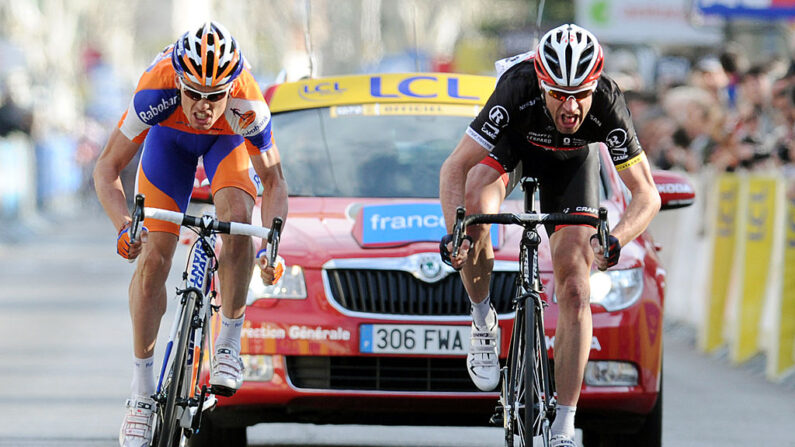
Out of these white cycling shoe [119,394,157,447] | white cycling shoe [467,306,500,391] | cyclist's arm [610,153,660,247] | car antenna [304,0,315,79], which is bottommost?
white cycling shoe [119,394,157,447]

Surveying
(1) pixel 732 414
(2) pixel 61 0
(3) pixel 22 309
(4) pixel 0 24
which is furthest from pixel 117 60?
(1) pixel 732 414

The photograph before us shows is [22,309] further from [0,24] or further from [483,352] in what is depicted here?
[0,24]

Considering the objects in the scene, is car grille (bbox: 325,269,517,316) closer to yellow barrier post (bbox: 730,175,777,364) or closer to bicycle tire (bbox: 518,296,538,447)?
bicycle tire (bbox: 518,296,538,447)

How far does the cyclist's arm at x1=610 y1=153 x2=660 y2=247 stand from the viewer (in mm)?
6496

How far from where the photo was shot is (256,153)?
6941 millimetres

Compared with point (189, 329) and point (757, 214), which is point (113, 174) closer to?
point (189, 329)

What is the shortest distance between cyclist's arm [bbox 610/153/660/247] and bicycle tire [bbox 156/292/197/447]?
1706 mm

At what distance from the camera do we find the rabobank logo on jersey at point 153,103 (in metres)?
6.68

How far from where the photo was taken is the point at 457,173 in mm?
6695

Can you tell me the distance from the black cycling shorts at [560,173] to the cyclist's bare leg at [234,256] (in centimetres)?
103

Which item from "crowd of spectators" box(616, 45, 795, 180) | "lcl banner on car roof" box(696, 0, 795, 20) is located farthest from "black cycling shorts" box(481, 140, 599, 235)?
"lcl banner on car roof" box(696, 0, 795, 20)

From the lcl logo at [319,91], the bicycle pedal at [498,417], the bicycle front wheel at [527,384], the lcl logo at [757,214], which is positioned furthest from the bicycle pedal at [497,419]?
the lcl logo at [757,214]

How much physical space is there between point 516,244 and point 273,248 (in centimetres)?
160

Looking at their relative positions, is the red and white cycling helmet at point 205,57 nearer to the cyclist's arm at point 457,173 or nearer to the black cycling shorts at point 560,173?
the cyclist's arm at point 457,173
